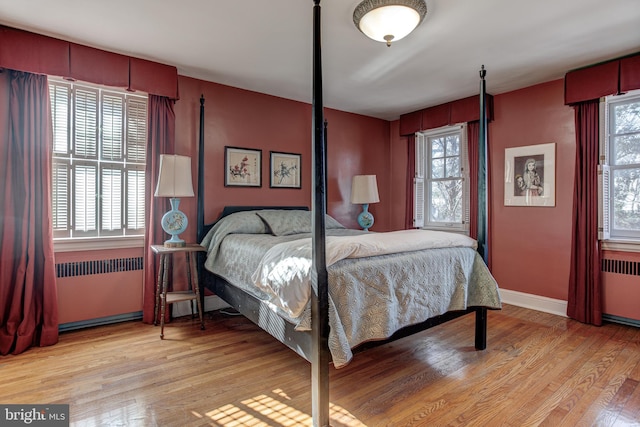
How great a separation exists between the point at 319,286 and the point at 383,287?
1.54 feet

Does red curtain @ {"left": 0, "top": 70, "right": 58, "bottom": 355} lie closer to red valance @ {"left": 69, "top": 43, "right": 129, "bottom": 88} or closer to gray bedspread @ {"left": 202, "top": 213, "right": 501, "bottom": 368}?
red valance @ {"left": 69, "top": 43, "right": 129, "bottom": 88}

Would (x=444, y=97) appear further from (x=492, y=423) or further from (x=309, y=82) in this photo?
(x=492, y=423)

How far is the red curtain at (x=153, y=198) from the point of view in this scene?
10.5 feet

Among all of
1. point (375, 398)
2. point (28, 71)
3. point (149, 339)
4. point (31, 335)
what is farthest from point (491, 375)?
point (28, 71)

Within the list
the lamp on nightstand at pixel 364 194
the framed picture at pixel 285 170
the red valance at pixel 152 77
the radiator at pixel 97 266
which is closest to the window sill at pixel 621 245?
the lamp on nightstand at pixel 364 194

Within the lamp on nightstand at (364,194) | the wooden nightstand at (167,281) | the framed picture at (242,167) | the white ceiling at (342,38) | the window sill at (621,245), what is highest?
the white ceiling at (342,38)

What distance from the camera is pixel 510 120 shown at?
3.95m

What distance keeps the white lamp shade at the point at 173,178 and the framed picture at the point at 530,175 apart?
3.50m

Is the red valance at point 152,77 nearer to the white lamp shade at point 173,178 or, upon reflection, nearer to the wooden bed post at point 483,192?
the white lamp shade at point 173,178

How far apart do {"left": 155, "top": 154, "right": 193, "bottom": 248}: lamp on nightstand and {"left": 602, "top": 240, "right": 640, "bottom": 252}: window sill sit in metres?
3.95

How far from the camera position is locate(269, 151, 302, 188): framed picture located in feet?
13.6

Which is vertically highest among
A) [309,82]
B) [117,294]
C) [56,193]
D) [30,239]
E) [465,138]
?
[309,82]

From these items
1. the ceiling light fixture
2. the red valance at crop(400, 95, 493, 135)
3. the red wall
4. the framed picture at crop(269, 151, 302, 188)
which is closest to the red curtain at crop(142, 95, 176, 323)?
the framed picture at crop(269, 151, 302, 188)

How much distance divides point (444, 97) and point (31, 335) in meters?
4.80
